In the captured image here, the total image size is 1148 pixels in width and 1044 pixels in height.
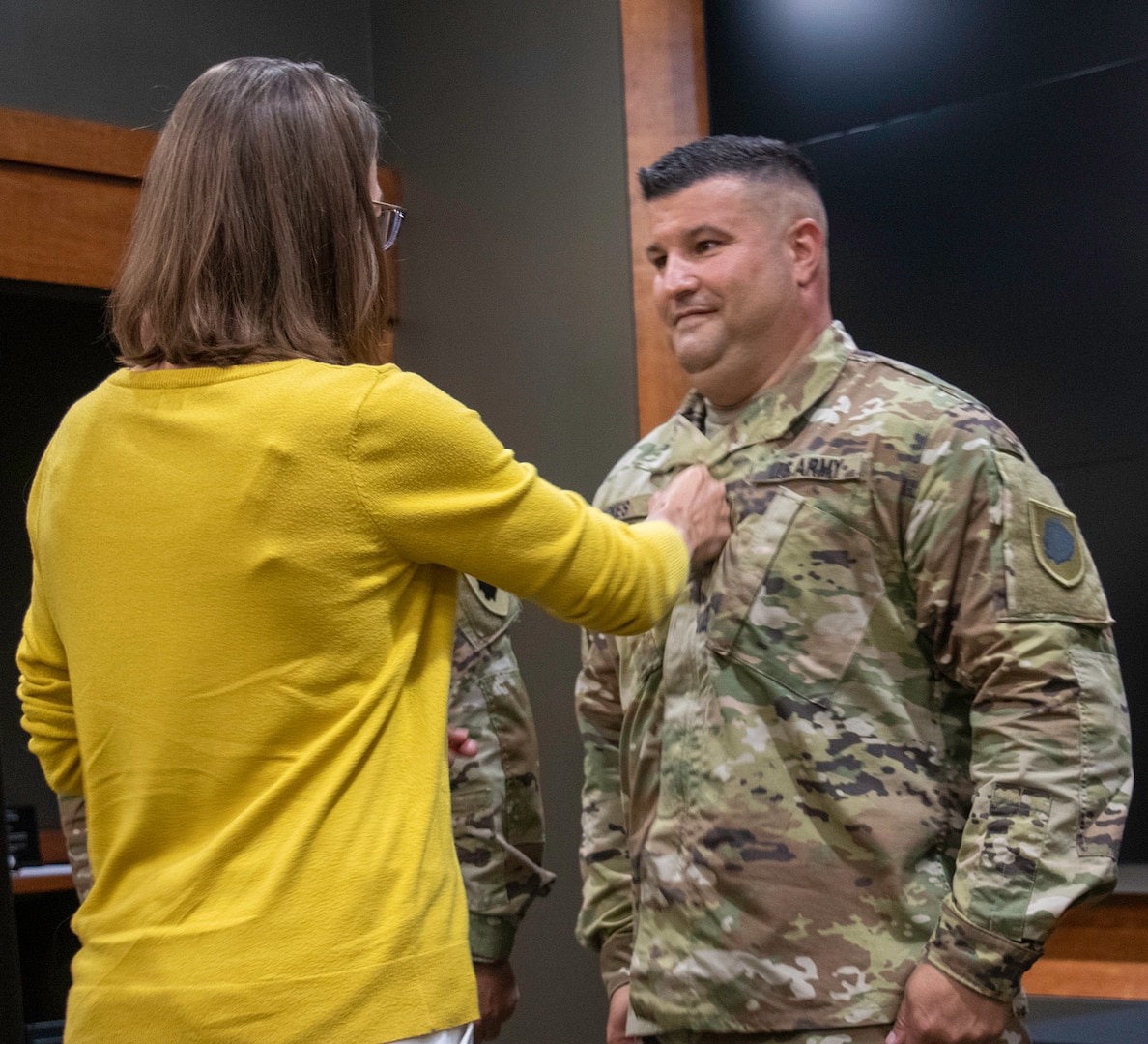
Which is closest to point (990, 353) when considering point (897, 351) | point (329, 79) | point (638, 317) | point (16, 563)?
point (897, 351)

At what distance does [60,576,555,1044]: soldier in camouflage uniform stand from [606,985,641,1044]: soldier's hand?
0.26 meters

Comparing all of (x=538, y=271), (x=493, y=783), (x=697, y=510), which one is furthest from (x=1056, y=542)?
(x=538, y=271)

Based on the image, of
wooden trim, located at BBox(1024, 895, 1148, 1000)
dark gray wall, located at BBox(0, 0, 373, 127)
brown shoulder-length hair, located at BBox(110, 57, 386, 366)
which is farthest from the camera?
dark gray wall, located at BBox(0, 0, 373, 127)

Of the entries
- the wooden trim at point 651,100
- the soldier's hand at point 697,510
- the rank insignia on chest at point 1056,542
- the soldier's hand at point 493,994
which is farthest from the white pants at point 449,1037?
the wooden trim at point 651,100

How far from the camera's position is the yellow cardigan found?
1083 mm

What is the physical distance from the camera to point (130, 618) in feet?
3.77

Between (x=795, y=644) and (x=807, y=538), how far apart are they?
0.44 ft

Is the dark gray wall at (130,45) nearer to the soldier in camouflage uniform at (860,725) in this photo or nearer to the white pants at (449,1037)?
the soldier in camouflage uniform at (860,725)

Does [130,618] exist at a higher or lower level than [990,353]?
lower

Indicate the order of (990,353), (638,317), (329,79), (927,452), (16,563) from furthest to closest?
(16,563)
(638,317)
(990,353)
(927,452)
(329,79)

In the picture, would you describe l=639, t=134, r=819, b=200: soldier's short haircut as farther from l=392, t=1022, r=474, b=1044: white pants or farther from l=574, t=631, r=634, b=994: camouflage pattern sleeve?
l=392, t=1022, r=474, b=1044: white pants

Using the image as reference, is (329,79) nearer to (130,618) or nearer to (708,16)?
(130,618)

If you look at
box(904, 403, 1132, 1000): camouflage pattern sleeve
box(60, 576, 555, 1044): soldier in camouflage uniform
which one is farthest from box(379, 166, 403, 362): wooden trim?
box(904, 403, 1132, 1000): camouflage pattern sleeve

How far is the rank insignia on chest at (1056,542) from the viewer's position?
1.64 metres
